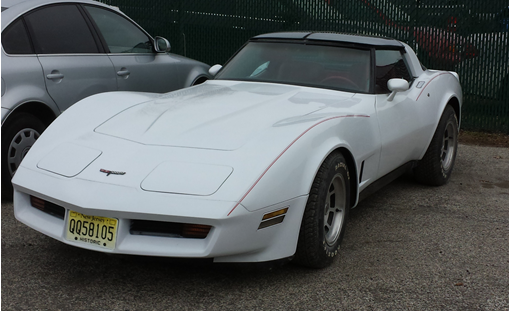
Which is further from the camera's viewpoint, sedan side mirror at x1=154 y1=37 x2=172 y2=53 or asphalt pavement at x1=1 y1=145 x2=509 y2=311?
sedan side mirror at x1=154 y1=37 x2=172 y2=53

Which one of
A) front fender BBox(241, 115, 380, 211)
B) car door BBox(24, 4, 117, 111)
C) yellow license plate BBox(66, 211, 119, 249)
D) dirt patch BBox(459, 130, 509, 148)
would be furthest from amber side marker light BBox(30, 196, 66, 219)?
dirt patch BBox(459, 130, 509, 148)

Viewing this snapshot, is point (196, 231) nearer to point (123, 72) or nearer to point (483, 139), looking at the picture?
point (123, 72)

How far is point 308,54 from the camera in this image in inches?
187

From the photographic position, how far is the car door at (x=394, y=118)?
14.1 ft

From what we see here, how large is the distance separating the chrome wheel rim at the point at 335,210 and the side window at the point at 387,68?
43.2 inches

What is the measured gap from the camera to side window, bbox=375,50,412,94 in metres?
4.60

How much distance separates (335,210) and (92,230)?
1.53m

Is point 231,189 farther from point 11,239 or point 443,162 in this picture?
point 443,162

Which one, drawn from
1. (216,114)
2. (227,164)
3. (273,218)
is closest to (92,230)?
(227,164)

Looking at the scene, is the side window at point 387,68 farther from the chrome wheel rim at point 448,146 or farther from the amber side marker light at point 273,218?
the amber side marker light at point 273,218

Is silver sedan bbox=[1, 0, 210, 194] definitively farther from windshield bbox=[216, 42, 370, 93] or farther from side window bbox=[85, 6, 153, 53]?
windshield bbox=[216, 42, 370, 93]

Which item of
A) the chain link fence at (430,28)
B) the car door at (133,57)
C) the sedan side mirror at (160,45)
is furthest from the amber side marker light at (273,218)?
the chain link fence at (430,28)

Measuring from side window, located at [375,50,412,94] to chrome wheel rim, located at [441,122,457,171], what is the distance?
88 cm

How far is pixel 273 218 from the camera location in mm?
3076
